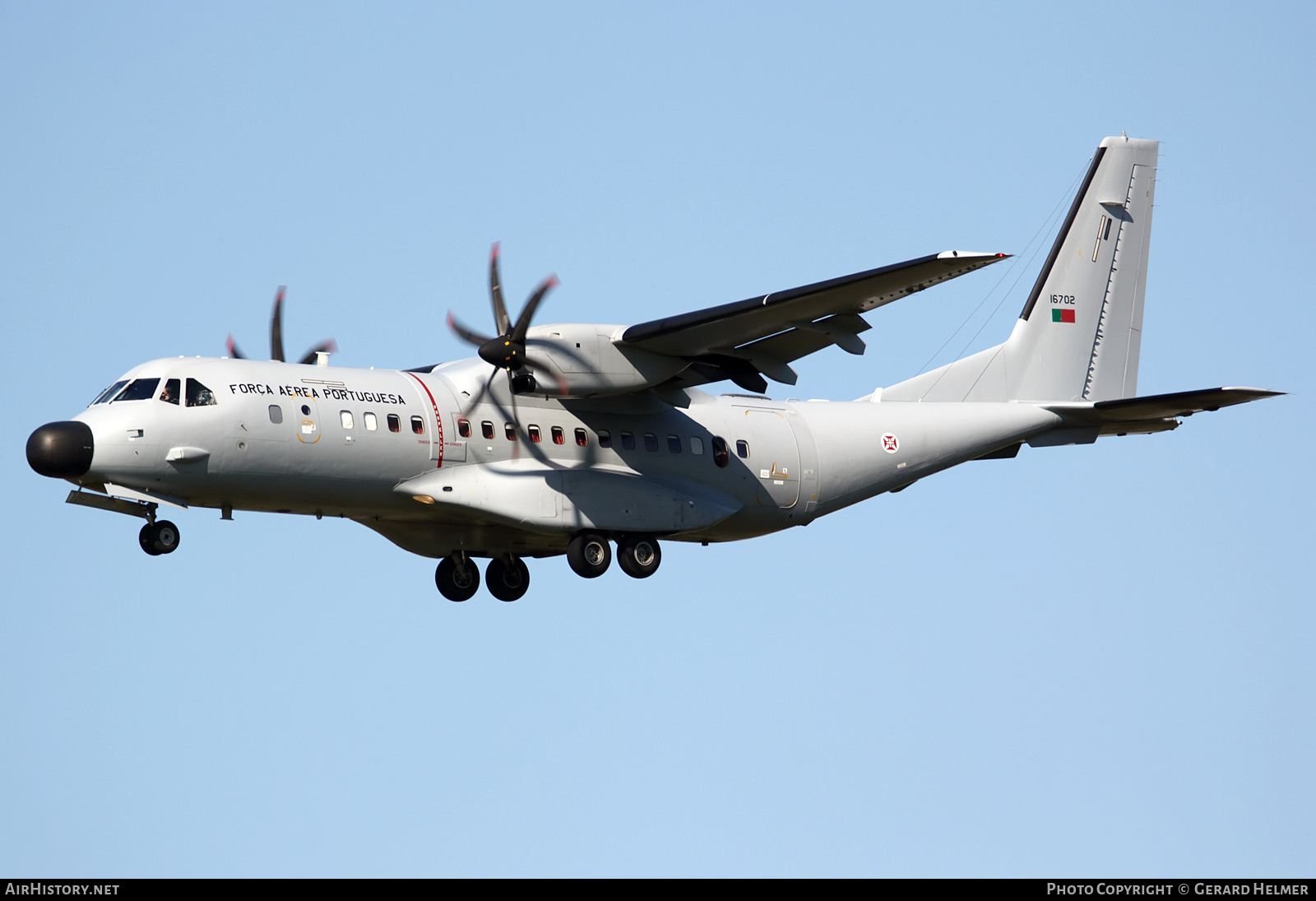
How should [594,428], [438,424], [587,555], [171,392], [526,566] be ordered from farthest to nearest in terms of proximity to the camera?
[526,566]
[594,428]
[587,555]
[438,424]
[171,392]

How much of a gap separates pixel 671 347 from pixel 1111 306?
A: 870 cm

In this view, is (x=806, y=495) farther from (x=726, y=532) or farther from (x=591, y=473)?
(x=591, y=473)

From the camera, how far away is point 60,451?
17703mm

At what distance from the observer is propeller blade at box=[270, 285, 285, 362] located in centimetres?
2120

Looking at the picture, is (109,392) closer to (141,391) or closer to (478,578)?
(141,391)

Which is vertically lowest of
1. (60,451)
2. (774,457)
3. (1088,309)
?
(60,451)

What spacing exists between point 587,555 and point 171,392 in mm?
5541

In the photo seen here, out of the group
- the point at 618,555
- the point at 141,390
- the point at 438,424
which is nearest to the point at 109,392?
the point at 141,390

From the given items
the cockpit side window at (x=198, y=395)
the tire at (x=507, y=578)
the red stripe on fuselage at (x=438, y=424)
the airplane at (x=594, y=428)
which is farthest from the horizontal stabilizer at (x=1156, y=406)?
the cockpit side window at (x=198, y=395)

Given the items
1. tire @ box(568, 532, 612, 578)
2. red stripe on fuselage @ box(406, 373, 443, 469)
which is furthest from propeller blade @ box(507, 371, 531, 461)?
tire @ box(568, 532, 612, 578)

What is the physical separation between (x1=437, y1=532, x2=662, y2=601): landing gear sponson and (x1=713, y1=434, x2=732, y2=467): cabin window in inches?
55.3

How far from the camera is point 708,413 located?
22203 mm

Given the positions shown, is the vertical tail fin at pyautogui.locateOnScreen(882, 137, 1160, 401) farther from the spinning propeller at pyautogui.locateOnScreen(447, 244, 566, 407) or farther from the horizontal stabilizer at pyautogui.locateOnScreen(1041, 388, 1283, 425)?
the spinning propeller at pyautogui.locateOnScreen(447, 244, 566, 407)
